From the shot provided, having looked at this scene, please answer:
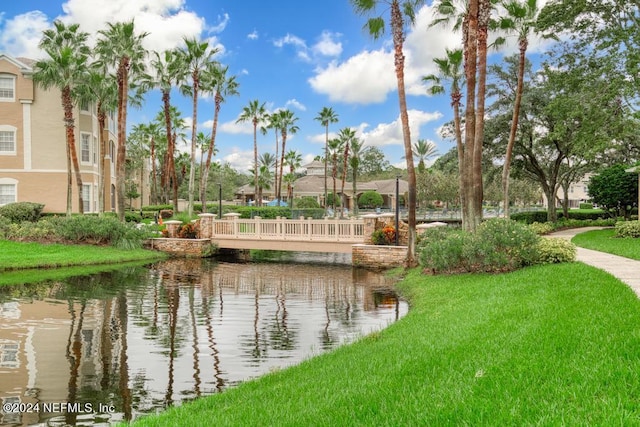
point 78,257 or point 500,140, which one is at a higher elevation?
point 500,140

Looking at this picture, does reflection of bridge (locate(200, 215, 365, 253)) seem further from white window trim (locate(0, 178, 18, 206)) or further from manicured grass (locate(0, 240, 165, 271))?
white window trim (locate(0, 178, 18, 206))

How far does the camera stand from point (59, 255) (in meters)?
21.6

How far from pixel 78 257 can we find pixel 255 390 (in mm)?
18117

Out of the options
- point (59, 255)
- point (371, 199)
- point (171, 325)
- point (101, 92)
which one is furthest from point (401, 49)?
point (371, 199)

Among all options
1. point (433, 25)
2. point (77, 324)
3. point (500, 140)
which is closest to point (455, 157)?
point (500, 140)

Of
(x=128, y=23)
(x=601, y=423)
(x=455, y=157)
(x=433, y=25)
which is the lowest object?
(x=601, y=423)

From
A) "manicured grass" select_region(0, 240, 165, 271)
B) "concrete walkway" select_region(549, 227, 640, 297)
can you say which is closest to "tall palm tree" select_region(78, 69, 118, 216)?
"manicured grass" select_region(0, 240, 165, 271)

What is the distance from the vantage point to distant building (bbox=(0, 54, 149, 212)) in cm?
3238

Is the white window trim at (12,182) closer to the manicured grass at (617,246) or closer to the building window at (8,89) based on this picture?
the building window at (8,89)

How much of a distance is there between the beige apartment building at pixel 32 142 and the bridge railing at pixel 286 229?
10970mm

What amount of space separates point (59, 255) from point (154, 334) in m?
13.9

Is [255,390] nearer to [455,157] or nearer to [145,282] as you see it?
[145,282]

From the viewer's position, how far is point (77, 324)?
10.7 m

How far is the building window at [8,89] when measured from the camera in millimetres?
32375
